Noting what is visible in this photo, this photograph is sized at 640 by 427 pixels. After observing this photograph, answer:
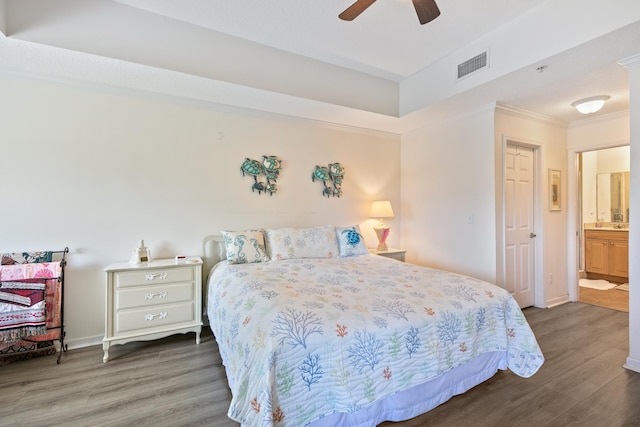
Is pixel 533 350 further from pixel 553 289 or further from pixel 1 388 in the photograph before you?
pixel 1 388

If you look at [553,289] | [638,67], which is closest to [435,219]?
[553,289]

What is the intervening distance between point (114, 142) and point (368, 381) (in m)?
3.05

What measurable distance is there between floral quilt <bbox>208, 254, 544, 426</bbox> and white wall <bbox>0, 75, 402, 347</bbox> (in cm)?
120

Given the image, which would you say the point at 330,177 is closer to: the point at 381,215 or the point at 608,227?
the point at 381,215

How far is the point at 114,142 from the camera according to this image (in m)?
2.83

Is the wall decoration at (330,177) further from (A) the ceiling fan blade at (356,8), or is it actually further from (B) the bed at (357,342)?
(A) the ceiling fan blade at (356,8)

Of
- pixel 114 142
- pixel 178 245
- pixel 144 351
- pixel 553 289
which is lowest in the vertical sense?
pixel 144 351

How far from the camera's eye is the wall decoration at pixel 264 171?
135 inches

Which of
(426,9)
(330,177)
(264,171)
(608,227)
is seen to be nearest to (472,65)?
(426,9)

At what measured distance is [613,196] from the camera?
5.35 meters

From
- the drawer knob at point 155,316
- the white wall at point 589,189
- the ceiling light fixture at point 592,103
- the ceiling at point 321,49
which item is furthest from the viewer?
the white wall at point 589,189

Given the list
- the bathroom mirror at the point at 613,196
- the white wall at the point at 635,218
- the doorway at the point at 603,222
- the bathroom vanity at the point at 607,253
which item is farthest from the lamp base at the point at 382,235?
the bathroom mirror at the point at 613,196

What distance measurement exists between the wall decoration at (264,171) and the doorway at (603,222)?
184 inches

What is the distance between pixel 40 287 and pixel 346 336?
258cm
